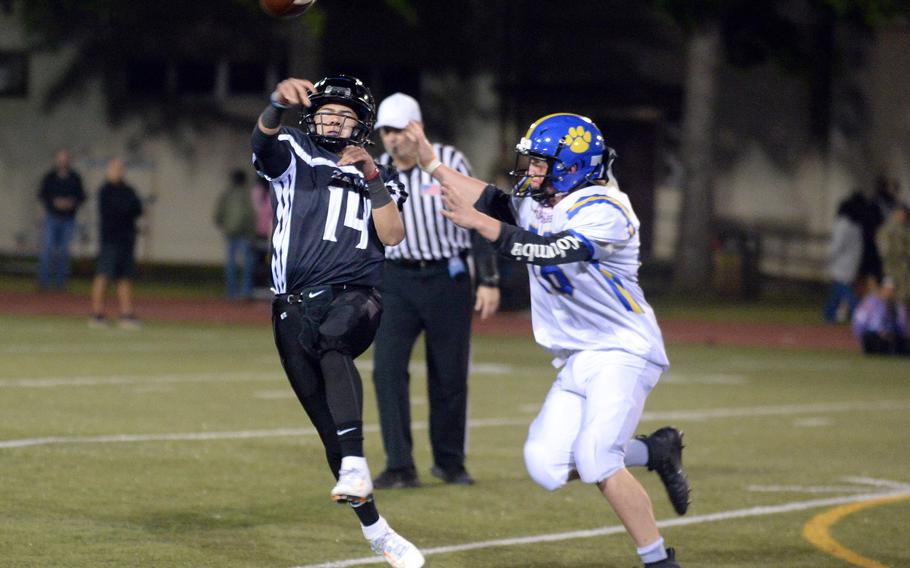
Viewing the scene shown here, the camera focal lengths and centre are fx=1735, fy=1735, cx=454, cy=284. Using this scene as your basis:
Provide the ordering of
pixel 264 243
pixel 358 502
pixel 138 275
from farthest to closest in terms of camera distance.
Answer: pixel 138 275, pixel 264 243, pixel 358 502

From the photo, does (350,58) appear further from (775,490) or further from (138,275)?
(775,490)

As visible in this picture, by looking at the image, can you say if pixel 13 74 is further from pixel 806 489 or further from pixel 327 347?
pixel 327 347

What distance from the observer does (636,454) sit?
25.1ft

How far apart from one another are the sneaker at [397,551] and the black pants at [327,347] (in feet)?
1.18

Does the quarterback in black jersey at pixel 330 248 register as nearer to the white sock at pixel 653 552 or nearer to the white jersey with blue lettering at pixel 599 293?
the white jersey with blue lettering at pixel 599 293

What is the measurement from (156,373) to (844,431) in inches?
233

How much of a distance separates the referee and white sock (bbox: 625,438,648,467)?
97.3 inches

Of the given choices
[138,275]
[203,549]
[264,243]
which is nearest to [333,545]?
[203,549]

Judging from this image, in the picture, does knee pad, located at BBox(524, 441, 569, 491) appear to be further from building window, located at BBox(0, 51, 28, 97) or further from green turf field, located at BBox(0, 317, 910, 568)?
building window, located at BBox(0, 51, 28, 97)

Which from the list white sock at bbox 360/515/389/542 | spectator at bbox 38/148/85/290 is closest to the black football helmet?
white sock at bbox 360/515/389/542

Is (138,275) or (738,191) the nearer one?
(138,275)

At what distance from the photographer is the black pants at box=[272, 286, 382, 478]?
7.22 metres

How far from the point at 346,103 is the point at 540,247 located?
1.08 m

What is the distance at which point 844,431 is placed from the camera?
13227 millimetres
